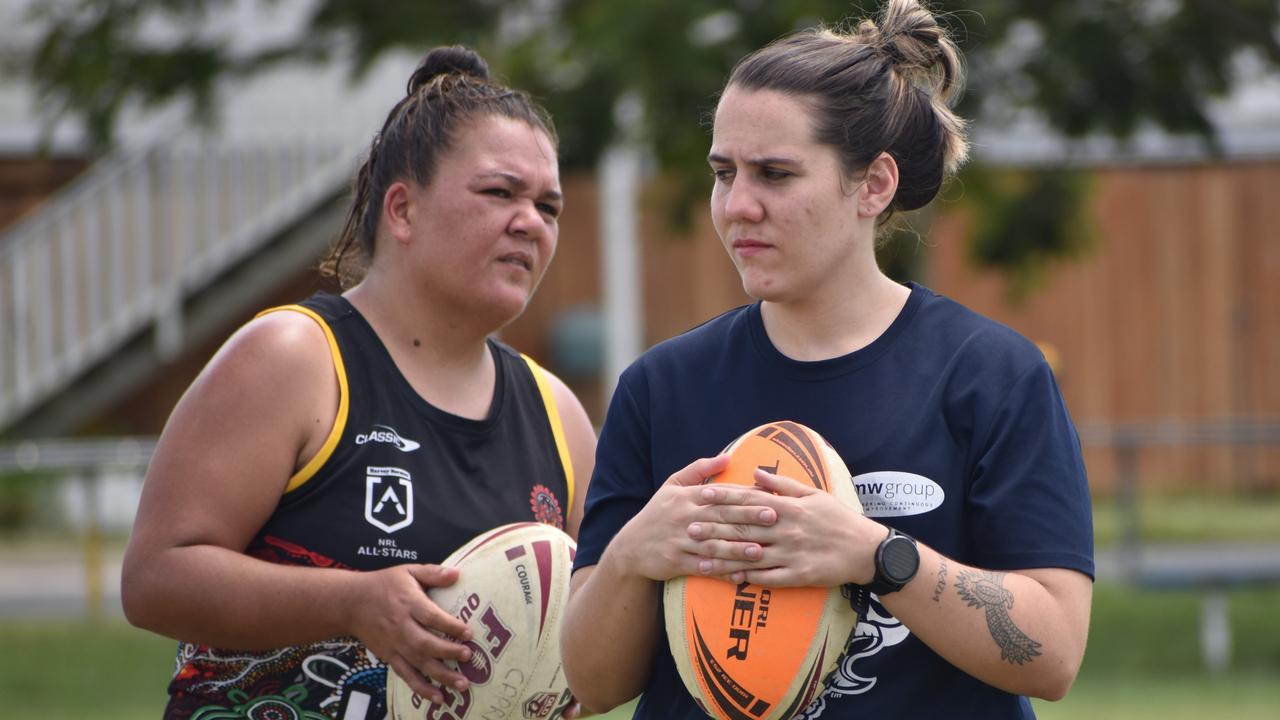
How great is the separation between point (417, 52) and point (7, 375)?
284 inches

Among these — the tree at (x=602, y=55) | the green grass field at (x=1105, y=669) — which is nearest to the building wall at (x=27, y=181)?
the green grass field at (x=1105, y=669)

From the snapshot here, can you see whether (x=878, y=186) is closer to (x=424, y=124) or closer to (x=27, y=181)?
(x=424, y=124)

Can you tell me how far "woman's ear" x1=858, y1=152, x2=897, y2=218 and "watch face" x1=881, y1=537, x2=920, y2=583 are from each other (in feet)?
1.83

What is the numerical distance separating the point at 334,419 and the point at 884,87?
1.24m

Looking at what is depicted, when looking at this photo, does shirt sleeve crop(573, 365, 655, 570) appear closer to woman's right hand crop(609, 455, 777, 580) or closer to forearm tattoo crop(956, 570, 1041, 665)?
woman's right hand crop(609, 455, 777, 580)

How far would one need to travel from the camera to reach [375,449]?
9.93ft

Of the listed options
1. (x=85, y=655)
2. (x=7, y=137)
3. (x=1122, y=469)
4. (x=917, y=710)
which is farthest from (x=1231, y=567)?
(x=7, y=137)

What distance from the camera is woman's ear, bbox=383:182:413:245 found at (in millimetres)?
3201

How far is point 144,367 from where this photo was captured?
47.0ft

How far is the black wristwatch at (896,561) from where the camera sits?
7.43ft

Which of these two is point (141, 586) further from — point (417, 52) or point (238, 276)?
point (238, 276)

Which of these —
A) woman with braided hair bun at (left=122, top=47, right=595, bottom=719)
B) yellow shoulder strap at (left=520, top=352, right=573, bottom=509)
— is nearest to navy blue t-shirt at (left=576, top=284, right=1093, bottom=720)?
woman with braided hair bun at (left=122, top=47, right=595, bottom=719)

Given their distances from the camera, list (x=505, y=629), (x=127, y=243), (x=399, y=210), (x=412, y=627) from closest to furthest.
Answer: (x=412, y=627) < (x=505, y=629) < (x=399, y=210) < (x=127, y=243)

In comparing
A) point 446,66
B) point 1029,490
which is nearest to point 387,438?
point 446,66
